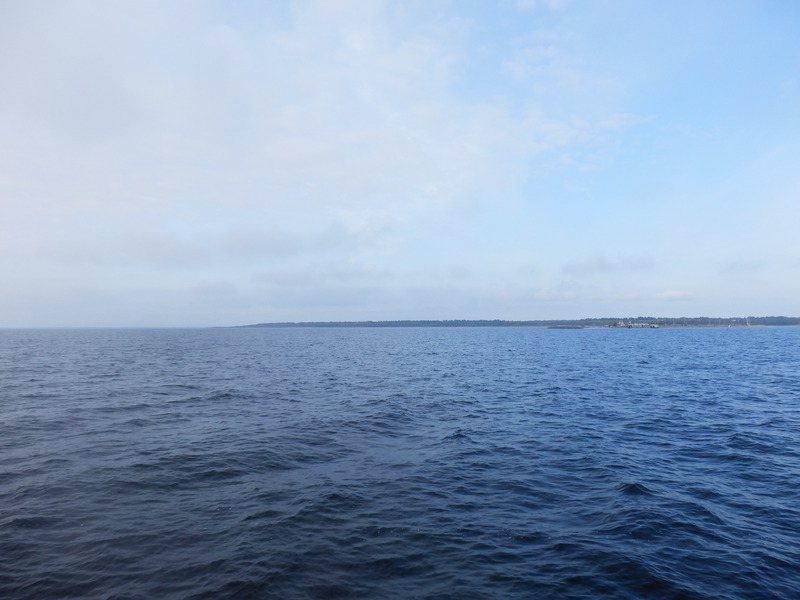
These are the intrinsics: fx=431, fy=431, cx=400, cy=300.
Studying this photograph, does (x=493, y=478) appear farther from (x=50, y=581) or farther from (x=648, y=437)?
(x=50, y=581)

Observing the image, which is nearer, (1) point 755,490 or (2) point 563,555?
(2) point 563,555

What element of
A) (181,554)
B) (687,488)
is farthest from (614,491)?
(181,554)

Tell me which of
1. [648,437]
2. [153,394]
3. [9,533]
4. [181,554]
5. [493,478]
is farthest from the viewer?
[153,394]

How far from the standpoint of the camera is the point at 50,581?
1250 cm

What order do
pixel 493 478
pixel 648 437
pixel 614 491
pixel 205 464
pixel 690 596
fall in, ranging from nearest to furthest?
pixel 690 596, pixel 614 491, pixel 493 478, pixel 205 464, pixel 648 437

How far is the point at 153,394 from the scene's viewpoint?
43438 mm

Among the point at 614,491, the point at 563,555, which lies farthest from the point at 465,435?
the point at 563,555

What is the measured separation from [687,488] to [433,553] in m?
13.3

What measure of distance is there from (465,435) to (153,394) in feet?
107

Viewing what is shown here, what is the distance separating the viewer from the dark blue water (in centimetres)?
1284

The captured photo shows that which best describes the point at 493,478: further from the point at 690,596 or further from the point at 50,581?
the point at 50,581

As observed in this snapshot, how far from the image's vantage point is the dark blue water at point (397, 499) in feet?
42.1

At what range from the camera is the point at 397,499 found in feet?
60.4

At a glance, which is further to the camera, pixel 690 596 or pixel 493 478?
pixel 493 478
